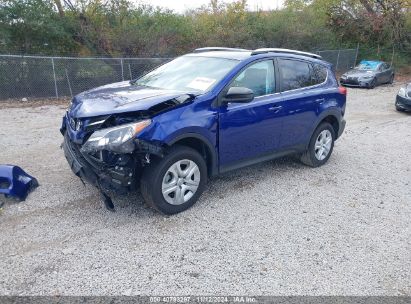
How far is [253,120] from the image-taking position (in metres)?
4.57

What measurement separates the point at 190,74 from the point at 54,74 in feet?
26.7

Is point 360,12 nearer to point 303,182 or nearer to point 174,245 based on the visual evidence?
point 303,182

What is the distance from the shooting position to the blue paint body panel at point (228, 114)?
3.77m

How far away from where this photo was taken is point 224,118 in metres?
4.24

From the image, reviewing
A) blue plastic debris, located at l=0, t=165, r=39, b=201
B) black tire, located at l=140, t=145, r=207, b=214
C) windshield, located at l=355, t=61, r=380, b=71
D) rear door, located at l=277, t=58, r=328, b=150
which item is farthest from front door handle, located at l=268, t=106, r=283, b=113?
windshield, located at l=355, t=61, r=380, b=71

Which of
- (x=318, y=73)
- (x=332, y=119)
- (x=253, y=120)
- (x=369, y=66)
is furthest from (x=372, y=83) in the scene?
(x=253, y=120)

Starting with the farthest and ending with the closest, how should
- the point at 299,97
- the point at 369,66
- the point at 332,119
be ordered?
1. the point at 369,66
2. the point at 332,119
3. the point at 299,97

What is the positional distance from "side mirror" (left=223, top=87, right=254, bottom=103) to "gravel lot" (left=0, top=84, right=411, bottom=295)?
1259 mm

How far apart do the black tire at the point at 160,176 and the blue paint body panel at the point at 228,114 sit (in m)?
0.17

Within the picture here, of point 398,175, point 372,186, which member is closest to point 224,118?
point 372,186

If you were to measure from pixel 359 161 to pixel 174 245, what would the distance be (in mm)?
4237

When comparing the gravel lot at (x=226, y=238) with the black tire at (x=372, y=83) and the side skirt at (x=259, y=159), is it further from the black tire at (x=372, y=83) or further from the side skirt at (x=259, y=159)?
the black tire at (x=372, y=83)

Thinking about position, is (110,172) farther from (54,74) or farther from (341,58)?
(341,58)

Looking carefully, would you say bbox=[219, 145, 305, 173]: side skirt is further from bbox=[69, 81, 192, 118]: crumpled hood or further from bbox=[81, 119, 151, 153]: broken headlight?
bbox=[81, 119, 151, 153]: broken headlight
